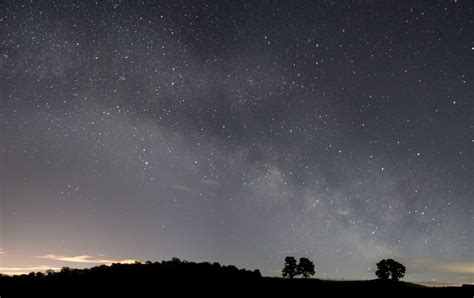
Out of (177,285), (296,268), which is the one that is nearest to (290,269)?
(296,268)

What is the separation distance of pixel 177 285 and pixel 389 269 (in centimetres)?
6750

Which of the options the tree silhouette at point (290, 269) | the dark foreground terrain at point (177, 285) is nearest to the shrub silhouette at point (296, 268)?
the tree silhouette at point (290, 269)

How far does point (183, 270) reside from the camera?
204 ft

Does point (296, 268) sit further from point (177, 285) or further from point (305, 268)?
point (177, 285)

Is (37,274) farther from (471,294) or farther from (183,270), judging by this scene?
(471,294)

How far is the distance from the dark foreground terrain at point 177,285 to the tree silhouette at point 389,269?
4612cm

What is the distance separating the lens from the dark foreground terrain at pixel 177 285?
47844 millimetres

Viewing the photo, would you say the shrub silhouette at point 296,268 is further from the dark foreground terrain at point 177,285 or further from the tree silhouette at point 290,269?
the dark foreground terrain at point 177,285

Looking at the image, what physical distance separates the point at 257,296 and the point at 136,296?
12711 millimetres

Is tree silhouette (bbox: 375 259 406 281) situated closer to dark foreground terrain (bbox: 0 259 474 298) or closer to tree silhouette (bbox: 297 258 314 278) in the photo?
tree silhouette (bbox: 297 258 314 278)

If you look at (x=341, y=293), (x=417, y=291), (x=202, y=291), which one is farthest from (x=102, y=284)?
(x=417, y=291)

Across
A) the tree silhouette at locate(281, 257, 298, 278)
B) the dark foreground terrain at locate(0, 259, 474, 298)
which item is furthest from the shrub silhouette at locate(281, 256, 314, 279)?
the dark foreground terrain at locate(0, 259, 474, 298)

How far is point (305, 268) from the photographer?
10781 cm

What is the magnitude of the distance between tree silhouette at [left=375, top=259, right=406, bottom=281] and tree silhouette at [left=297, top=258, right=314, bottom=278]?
15.2 m
